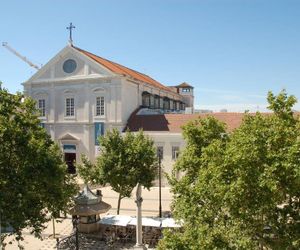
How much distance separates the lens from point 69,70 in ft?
134

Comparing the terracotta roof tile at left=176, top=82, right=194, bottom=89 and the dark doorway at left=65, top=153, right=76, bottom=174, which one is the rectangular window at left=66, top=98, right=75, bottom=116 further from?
the terracotta roof tile at left=176, top=82, right=194, bottom=89

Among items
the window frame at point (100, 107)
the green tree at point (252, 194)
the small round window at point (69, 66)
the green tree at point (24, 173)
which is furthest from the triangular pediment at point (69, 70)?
the green tree at point (252, 194)

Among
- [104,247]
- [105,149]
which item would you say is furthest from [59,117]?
[104,247]

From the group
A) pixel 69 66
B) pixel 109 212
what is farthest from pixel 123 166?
pixel 69 66

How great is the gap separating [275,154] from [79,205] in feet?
45.5

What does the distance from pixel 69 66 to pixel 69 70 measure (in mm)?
460

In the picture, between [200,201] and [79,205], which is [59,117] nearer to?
[79,205]

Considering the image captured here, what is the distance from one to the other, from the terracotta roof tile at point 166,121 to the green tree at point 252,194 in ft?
82.7

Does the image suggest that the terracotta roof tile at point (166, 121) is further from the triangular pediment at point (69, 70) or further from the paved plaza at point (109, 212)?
the paved plaza at point (109, 212)

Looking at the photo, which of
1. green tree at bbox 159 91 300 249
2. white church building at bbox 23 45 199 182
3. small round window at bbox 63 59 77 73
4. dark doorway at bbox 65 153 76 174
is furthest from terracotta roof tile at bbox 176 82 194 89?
green tree at bbox 159 91 300 249

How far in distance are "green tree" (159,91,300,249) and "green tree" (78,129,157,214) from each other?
11104mm

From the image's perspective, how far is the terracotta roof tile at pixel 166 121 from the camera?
3806cm

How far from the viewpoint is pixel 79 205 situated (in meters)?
21.6

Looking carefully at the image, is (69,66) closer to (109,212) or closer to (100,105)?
(100,105)
